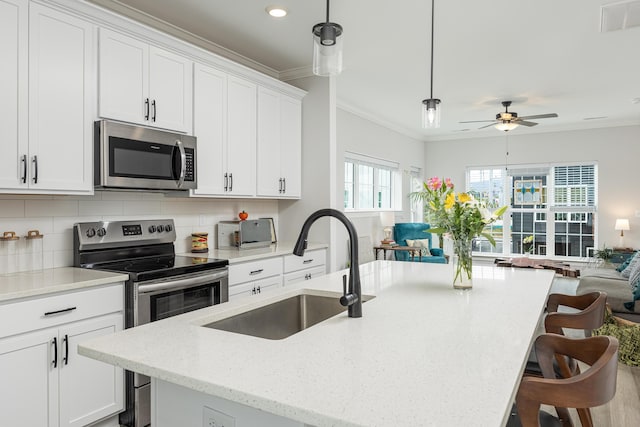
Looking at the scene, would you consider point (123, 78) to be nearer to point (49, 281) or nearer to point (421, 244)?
point (49, 281)

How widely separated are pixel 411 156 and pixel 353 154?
236 centimetres

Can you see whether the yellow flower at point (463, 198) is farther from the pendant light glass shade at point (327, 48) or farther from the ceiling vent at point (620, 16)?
the ceiling vent at point (620, 16)

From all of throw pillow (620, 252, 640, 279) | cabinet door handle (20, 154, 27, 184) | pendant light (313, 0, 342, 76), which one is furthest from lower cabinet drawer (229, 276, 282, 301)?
throw pillow (620, 252, 640, 279)

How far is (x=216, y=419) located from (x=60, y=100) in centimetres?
209

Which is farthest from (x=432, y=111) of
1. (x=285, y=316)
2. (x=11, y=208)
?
(x=11, y=208)

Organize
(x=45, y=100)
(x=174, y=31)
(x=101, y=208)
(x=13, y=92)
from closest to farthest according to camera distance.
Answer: (x=13, y=92) < (x=45, y=100) < (x=101, y=208) < (x=174, y=31)

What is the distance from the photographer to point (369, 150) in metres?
6.71

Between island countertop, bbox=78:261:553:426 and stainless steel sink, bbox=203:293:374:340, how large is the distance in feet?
0.15

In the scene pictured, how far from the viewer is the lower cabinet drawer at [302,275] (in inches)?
144

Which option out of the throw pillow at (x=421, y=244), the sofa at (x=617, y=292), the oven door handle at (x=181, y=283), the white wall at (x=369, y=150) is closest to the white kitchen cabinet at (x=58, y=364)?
the oven door handle at (x=181, y=283)

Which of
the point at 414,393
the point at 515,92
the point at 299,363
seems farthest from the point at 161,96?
the point at 515,92

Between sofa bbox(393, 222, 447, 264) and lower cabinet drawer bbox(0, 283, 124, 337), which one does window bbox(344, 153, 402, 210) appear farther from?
lower cabinet drawer bbox(0, 283, 124, 337)

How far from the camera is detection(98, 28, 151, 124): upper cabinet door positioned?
2.57m

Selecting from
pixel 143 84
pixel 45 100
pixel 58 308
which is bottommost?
pixel 58 308
